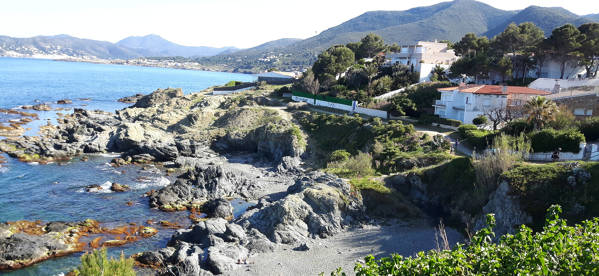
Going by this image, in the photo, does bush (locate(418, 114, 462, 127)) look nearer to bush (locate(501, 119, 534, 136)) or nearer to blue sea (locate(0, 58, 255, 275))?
bush (locate(501, 119, 534, 136))

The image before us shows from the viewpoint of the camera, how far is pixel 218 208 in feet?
114

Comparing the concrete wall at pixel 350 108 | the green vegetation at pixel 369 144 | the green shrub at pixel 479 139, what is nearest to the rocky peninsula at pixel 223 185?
the green vegetation at pixel 369 144

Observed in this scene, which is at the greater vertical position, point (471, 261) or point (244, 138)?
point (471, 261)

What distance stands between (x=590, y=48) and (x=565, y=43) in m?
3.05

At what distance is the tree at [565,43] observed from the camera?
55156 mm

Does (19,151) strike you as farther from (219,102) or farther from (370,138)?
(370,138)

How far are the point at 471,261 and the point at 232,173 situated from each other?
33250mm

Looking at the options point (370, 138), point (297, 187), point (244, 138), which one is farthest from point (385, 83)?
point (297, 187)

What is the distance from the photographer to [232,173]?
4344cm

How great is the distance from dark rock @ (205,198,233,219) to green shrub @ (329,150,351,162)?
1533cm

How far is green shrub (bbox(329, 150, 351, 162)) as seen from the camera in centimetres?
4680

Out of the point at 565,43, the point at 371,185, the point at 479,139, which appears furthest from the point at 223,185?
the point at 565,43

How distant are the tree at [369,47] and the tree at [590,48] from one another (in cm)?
4226

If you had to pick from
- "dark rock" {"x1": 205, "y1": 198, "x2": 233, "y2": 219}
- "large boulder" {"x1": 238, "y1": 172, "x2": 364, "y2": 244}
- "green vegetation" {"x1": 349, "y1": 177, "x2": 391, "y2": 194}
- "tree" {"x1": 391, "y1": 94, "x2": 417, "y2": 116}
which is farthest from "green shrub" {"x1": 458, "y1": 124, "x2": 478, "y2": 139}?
"dark rock" {"x1": 205, "y1": 198, "x2": 233, "y2": 219}
